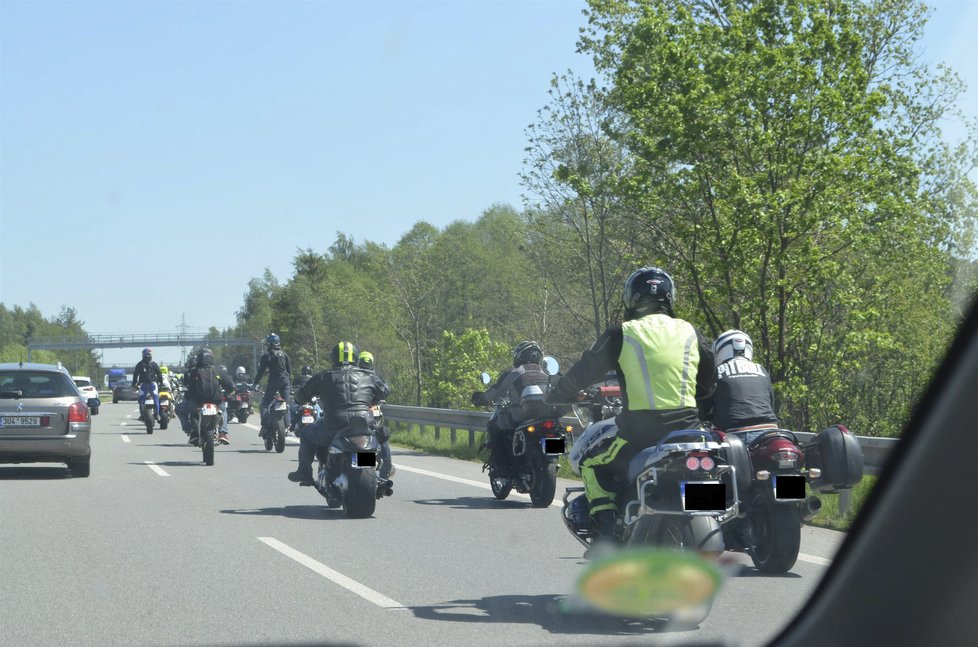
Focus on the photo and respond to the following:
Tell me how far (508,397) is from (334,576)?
4898mm

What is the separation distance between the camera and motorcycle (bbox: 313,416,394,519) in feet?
36.1

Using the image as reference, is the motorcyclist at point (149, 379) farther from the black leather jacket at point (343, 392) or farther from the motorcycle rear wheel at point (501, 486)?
the black leather jacket at point (343, 392)

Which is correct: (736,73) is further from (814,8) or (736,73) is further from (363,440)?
(363,440)

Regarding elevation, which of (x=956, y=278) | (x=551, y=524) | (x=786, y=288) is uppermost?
(x=786, y=288)

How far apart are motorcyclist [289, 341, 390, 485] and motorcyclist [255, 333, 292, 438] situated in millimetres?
8827

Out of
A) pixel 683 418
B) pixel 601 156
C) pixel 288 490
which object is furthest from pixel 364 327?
pixel 683 418

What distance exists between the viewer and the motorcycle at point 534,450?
11.8 m

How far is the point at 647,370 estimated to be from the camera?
6.28 meters

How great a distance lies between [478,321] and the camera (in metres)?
81.7

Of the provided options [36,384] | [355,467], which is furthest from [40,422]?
[355,467]

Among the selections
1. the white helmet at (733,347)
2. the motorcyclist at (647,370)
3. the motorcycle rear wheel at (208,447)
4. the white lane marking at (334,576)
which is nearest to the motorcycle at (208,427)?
the motorcycle rear wheel at (208,447)

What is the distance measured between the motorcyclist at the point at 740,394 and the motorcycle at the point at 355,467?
415 centimetres

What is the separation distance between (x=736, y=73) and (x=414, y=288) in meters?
43.3

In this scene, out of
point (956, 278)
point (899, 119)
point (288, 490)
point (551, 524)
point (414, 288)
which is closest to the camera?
point (956, 278)
